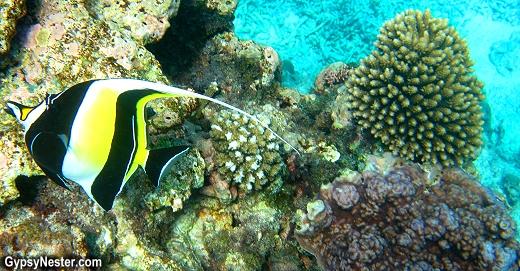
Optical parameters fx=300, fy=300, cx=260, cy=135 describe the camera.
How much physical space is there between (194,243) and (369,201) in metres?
1.95

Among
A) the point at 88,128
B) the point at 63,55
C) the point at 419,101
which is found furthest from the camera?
the point at 419,101

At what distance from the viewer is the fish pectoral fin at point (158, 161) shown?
5.43 ft

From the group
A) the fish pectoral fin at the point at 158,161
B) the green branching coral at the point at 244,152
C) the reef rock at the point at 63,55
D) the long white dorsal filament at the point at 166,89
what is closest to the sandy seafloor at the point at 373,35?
the green branching coral at the point at 244,152

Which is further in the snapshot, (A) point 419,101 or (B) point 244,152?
(A) point 419,101

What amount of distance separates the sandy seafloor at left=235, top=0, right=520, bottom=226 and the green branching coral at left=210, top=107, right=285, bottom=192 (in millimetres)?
4431

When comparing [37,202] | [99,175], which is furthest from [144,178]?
[99,175]

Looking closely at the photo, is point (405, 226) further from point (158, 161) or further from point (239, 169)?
point (158, 161)

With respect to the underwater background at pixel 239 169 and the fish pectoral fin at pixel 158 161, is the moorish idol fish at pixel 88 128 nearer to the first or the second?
the fish pectoral fin at pixel 158 161

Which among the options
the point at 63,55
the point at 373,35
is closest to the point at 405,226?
the point at 63,55

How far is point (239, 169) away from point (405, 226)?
6.01ft

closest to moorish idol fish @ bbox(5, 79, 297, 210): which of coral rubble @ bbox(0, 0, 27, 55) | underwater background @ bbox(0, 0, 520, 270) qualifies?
underwater background @ bbox(0, 0, 520, 270)

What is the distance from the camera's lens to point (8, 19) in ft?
7.94

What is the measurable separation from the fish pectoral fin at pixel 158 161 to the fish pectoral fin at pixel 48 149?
1.32 feet

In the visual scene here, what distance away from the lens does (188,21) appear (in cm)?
454
